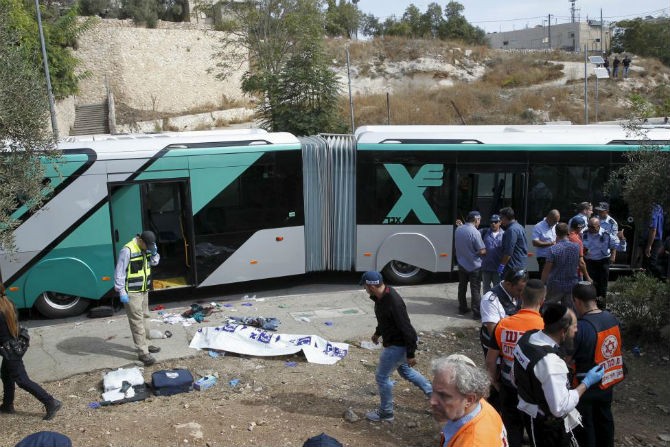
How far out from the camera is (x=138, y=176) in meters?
9.96

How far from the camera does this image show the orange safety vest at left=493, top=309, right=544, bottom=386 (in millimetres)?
4656

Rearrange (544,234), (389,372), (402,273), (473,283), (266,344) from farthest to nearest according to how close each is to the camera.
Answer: (402,273)
(473,283)
(544,234)
(266,344)
(389,372)

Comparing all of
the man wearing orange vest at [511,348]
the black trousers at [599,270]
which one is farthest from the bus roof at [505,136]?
the man wearing orange vest at [511,348]

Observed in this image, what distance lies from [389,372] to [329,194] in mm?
5906

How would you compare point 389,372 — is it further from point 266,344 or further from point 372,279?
point 266,344

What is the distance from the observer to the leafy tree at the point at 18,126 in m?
6.80

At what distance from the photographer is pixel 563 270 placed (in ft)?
25.1

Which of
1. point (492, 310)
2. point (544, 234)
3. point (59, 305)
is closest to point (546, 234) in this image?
point (544, 234)

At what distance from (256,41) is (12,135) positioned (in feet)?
82.8

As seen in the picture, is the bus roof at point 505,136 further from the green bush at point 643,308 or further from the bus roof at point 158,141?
the green bush at point 643,308

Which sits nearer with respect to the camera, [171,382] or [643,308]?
[171,382]

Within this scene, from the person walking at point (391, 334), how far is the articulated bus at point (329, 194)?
5273mm

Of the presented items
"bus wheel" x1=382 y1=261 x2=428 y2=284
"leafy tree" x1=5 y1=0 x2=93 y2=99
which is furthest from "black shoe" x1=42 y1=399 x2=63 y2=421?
"leafy tree" x1=5 y1=0 x2=93 y2=99

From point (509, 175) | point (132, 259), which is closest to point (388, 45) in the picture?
point (509, 175)
